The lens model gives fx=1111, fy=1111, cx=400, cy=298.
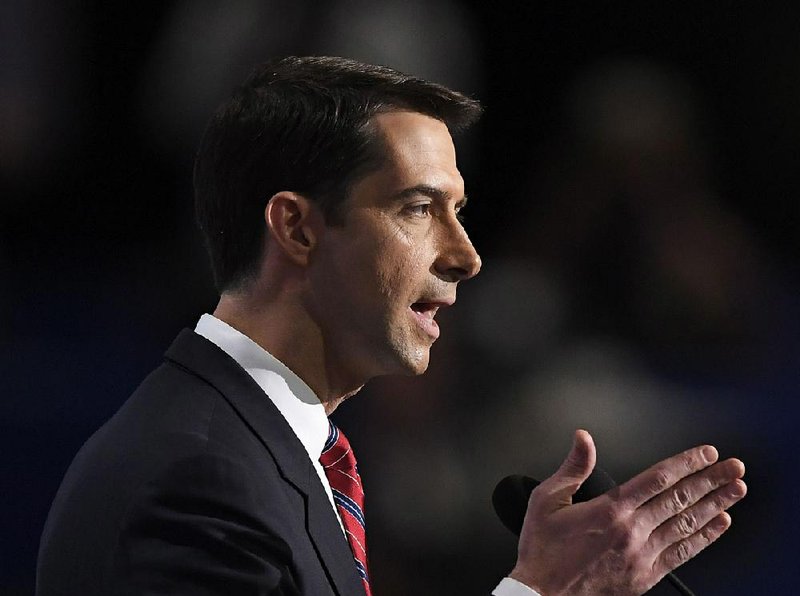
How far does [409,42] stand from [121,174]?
23.2 inches

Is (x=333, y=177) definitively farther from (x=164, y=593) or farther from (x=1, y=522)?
(x=1, y=522)

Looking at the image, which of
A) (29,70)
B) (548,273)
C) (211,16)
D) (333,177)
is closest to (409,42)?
(211,16)

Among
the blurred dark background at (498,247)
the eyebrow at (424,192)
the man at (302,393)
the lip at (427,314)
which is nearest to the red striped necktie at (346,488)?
the man at (302,393)

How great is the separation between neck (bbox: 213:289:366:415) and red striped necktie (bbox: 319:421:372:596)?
0.04 m

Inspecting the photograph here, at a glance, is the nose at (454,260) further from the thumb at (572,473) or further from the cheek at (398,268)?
the thumb at (572,473)

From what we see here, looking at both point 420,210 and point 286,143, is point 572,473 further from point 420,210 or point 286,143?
point 286,143

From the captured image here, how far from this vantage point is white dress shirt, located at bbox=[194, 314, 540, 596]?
0.98 m

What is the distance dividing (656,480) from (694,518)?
0.15 ft

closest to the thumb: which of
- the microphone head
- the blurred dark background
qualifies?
the microphone head

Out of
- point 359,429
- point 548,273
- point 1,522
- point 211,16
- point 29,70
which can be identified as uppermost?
point 211,16

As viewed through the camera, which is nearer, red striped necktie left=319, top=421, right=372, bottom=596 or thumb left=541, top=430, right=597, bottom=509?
thumb left=541, top=430, right=597, bottom=509

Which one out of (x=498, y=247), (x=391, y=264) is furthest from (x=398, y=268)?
(x=498, y=247)

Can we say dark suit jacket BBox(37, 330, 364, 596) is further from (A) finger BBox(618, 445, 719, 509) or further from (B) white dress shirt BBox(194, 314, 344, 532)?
(A) finger BBox(618, 445, 719, 509)

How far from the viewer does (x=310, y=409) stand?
101cm
